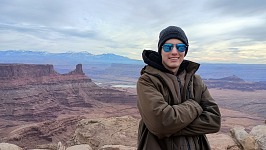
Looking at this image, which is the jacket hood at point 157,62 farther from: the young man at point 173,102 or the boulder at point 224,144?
the boulder at point 224,144

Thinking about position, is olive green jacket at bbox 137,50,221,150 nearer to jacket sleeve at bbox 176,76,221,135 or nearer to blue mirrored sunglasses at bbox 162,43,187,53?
jacket sleeve at bbox 176,76,221,135

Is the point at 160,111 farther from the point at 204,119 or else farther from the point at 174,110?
the point at 204,119

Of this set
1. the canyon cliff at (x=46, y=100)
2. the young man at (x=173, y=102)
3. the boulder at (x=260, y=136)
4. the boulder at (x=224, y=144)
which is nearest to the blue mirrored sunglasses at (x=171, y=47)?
the young man at (x=173, y=102)

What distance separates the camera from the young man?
1751 millimetres

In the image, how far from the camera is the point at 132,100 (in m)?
52.9

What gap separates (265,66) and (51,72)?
159m

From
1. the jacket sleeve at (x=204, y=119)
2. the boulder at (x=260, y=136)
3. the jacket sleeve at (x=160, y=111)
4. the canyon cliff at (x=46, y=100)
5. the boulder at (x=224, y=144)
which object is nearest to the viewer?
the jacket sleeve at (x=160, y=111)

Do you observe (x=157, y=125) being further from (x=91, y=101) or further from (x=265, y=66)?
(x=265, y=66)

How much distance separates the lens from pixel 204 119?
75.5 inches

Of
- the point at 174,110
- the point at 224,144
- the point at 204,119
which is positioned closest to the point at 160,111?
the point at 174,110

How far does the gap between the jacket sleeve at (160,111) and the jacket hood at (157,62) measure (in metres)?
0.12

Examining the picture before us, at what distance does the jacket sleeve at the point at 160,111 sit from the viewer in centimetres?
172

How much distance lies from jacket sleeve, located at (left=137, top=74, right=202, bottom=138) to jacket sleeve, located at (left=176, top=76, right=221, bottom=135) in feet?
0.18

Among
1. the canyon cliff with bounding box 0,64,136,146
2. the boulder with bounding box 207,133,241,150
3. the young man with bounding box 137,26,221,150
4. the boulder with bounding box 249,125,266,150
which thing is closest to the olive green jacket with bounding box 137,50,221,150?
the young man with bounding box 137,26,221,150
